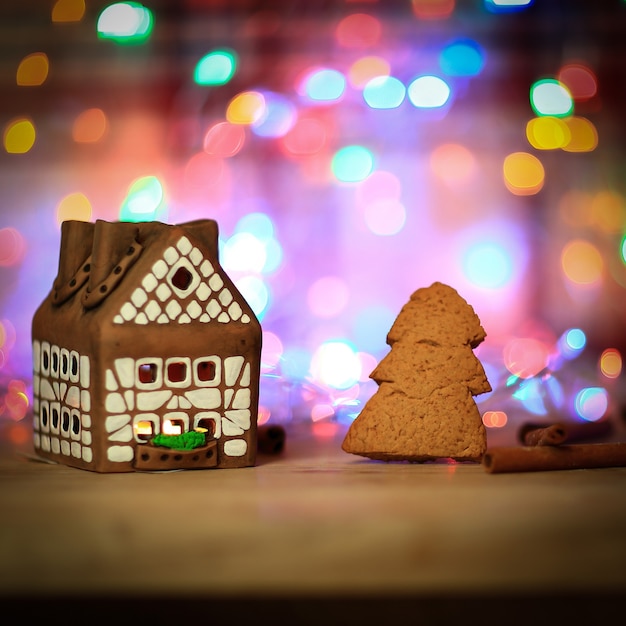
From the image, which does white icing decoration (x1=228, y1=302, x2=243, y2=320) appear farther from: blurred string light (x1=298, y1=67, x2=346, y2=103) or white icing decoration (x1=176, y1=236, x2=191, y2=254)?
blurred string light (x1=298, y1=67, x2=346, y2=103)

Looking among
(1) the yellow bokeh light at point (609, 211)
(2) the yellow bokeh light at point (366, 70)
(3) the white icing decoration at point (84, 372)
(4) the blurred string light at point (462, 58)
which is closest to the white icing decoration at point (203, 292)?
(3) the white icing decoration at point (84, 372)

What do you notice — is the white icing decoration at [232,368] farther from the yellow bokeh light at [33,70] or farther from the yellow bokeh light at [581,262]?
the yellow bokeh light at [581,262]

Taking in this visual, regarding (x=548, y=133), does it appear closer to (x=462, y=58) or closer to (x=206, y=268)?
(x=462, y=58)

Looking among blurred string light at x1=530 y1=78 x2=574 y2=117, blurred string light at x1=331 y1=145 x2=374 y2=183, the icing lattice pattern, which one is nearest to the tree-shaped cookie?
the icing lattice pattern

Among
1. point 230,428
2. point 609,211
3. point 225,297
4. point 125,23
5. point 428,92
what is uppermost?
point 125,23

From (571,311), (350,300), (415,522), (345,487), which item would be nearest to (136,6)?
(350,300)

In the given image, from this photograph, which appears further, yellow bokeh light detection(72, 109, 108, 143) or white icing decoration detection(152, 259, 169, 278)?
yellow bokeh light detection(72, 109, 108, 143)

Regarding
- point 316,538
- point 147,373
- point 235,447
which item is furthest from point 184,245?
point 316,538
